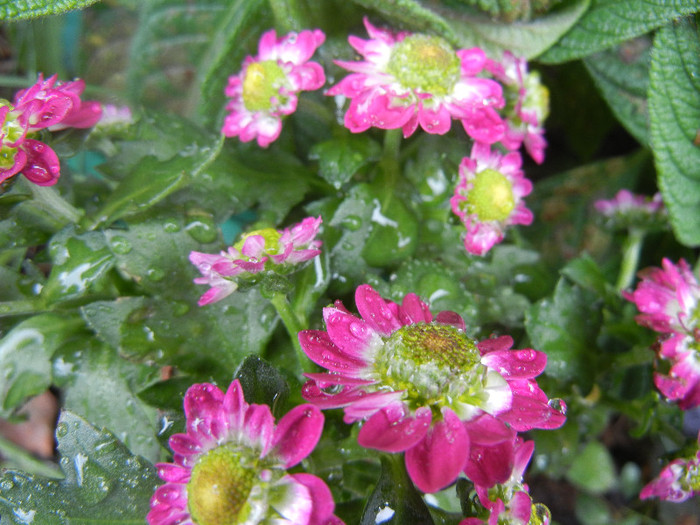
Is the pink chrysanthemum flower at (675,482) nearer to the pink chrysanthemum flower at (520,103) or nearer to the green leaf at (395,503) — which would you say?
the green leaf at (395,503)

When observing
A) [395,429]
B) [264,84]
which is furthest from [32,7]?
[395,429]

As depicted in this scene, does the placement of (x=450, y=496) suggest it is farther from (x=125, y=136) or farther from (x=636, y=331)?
(x=125, y=136)

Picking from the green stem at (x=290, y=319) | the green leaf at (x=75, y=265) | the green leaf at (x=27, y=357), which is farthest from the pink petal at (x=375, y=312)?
the green leaf at (x=27, y=357)

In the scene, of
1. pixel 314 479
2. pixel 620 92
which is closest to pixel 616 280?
pixel 620 92

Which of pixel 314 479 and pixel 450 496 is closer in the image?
pixel 314 479

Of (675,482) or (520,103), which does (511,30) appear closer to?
(520,103)

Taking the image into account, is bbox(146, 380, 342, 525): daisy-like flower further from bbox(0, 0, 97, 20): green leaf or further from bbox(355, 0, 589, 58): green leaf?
bbox(355, 0, 589, 58): green leaf
